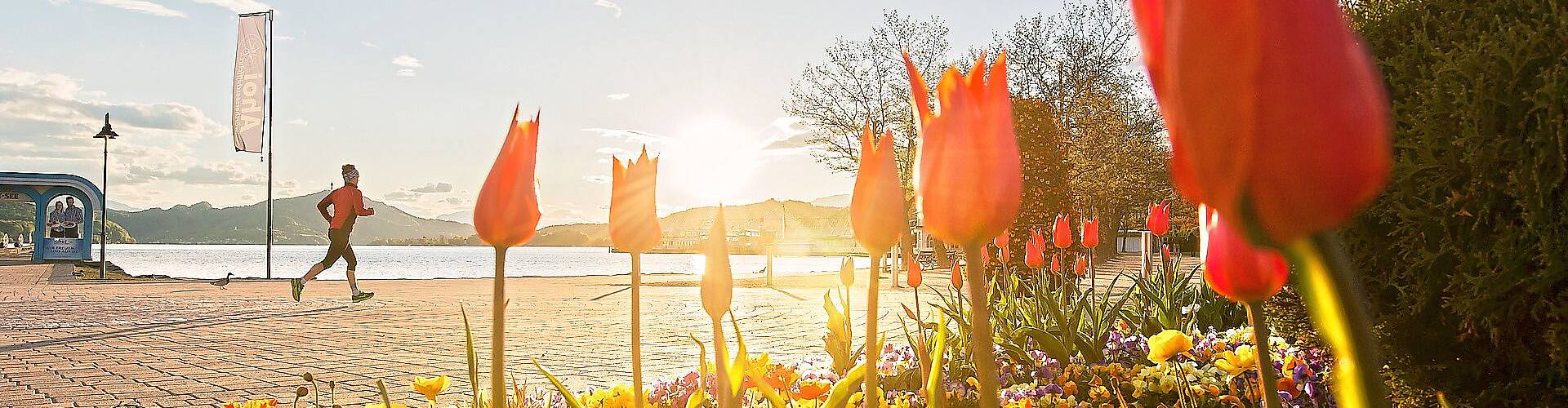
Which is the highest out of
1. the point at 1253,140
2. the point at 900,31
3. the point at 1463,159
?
the point at 900,31

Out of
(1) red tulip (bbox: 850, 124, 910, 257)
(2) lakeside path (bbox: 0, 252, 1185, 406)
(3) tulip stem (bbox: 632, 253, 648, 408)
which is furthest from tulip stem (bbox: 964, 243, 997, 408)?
(2) lakeside path (bbox: 0, 252, 1185, 406)

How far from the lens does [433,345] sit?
8438 mm

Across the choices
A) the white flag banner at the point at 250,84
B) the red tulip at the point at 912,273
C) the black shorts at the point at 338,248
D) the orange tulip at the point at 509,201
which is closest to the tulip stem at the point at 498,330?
the orange tulip at the point at 509,201

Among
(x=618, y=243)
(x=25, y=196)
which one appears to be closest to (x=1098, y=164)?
(x=618, y=243)

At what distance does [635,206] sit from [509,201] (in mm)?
204

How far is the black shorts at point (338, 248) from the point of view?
12906mm

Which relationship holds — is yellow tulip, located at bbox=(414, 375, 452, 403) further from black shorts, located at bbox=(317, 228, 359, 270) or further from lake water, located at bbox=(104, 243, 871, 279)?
black shorts, located at bbox=(317, 228, 359, 270)

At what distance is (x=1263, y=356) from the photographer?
0.58 metres

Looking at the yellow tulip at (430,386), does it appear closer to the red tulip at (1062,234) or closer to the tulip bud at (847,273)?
the tulip bud at (847,273)

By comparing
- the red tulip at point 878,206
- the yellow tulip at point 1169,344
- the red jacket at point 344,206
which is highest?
the red jacket at point 344,206

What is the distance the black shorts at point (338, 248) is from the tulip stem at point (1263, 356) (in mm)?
13634

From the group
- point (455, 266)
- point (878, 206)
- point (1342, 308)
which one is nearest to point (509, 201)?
point (878, 206)

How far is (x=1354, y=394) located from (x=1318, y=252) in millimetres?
66

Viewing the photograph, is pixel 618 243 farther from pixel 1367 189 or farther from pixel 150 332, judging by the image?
pixel 150 332
